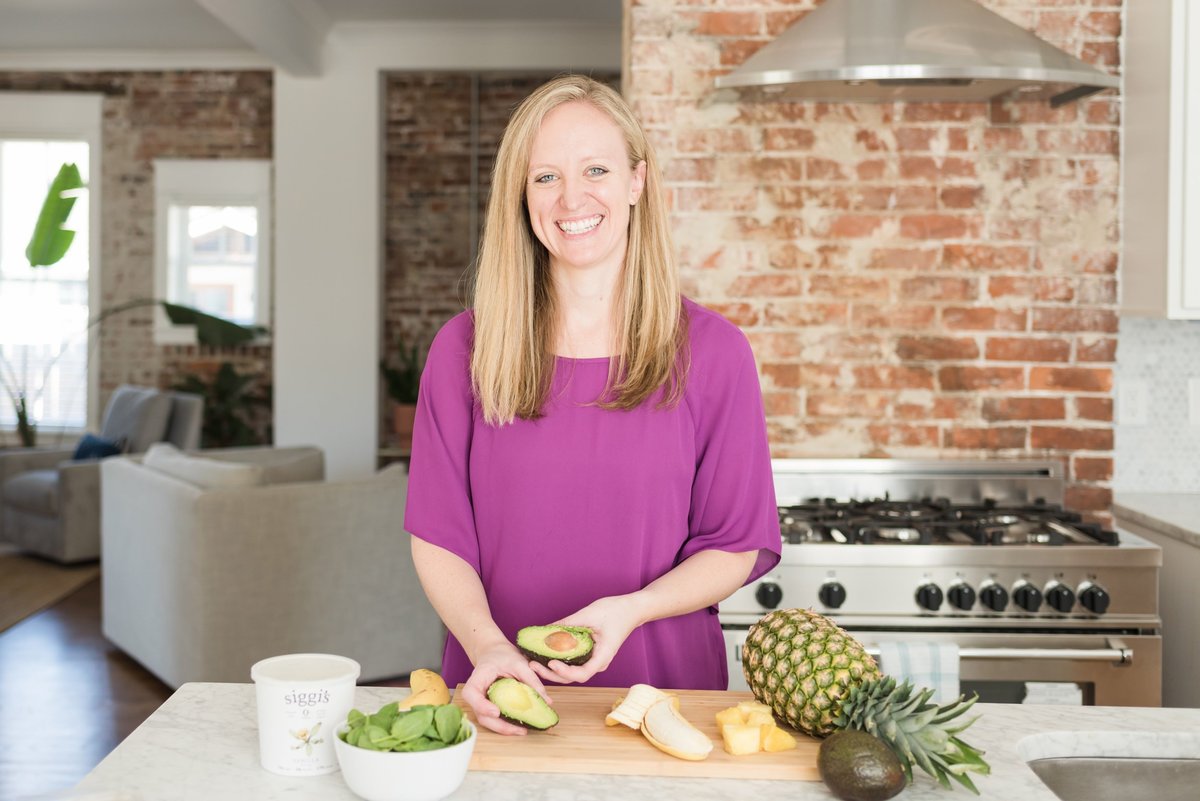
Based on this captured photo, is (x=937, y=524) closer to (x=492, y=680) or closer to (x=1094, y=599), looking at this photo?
(x=1094, y=599)

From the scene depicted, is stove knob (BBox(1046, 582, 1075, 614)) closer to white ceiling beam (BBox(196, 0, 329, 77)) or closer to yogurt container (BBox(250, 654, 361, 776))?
yogurt container (BBox(250, 654, 361, 776))

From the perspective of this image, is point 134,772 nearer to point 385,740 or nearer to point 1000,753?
point 385,740

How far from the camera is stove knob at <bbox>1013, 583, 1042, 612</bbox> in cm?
246

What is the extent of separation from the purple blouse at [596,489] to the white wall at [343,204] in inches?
223

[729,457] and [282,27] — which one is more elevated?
[282,27]

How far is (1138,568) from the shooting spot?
2.48 m

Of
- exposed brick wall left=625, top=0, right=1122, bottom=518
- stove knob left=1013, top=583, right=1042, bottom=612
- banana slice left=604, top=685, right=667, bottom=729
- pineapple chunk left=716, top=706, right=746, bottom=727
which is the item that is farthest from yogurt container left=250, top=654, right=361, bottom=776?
exposed brick wall left=625, top=0, right=1122, bottom=518

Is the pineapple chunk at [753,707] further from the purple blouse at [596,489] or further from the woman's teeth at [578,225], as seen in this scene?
the woman's teeth at [578,225]

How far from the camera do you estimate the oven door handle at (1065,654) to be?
245 centimetres

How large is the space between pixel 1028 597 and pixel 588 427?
129cm

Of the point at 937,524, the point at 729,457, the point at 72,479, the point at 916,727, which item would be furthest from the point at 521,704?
the point at 72,479

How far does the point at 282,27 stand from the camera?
6.35 meters

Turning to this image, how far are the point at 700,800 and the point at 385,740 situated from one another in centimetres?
32

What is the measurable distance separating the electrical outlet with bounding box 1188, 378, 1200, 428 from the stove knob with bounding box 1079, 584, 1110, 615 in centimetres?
94
